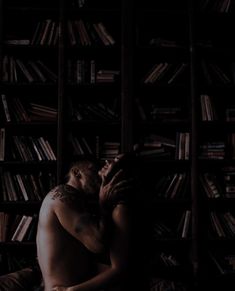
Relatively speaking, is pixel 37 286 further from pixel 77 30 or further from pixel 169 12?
pixel 169 12

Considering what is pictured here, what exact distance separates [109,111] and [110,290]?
1630 millimetres

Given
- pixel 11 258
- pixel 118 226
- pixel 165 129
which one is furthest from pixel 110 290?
pixel 165 129

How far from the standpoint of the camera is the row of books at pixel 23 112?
11.0 ft

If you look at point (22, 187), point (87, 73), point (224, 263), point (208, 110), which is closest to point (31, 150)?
point (22, 187)

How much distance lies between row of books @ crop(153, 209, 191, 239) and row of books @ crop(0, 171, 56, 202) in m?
0.88

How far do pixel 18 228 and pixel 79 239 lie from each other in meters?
1.26

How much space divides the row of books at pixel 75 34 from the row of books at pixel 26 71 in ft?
0.56

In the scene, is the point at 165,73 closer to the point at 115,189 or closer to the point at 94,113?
the point at 94,113

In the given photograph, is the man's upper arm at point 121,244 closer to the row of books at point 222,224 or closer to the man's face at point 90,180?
the man's face at point 90,180

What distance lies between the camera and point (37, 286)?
9.00 ft

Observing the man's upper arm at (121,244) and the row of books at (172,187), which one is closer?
the man's upper arm at (121,244)

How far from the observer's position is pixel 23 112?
11.1ft

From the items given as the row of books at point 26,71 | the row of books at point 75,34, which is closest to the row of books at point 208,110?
the row of books at point 75,34

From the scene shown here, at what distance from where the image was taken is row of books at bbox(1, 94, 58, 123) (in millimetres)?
3363
